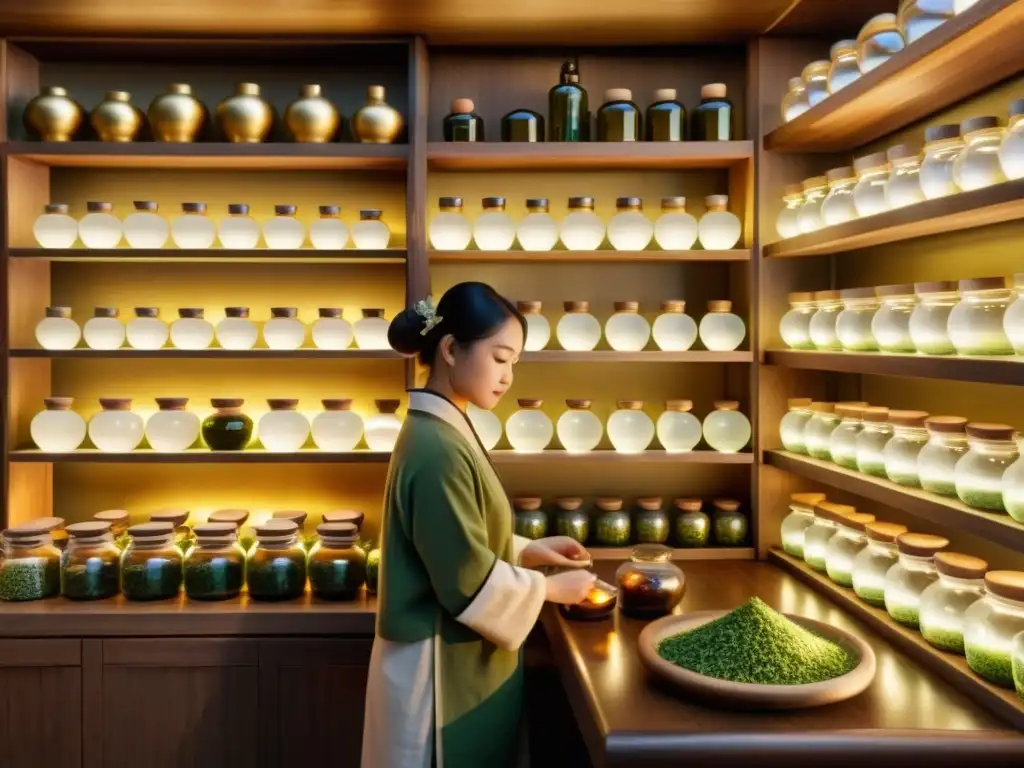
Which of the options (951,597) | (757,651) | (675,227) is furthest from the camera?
(675,227)

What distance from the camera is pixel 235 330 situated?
271 centimetres

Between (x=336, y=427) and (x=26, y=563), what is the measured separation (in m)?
0.93

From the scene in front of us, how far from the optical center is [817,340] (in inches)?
91.4

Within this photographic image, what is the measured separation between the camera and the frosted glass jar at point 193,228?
272 cm

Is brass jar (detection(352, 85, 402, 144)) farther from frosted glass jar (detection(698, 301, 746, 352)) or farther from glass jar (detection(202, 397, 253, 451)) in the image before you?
frosted glass jar (detection(698, 301, 746, 352))

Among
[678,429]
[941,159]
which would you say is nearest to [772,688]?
[941,159]

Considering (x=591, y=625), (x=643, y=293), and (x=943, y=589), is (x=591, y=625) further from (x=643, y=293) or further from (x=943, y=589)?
(x=643, y=293)

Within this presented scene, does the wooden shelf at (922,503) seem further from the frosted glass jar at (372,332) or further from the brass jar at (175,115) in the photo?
the brass jar at (175,115)

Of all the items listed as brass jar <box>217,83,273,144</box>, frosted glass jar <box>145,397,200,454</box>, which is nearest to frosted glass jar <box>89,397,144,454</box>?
frosted glass jar <box>145,397,200,454</box>

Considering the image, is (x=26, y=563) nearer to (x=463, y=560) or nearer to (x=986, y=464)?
(x=463, y=560)

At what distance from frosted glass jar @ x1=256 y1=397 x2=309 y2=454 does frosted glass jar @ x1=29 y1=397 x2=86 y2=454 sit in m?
0.56

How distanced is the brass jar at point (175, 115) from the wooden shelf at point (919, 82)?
1703 mm

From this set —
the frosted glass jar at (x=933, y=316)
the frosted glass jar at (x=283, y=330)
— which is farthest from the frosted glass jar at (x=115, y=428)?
the frosted glass jar at (x=933, y=316)

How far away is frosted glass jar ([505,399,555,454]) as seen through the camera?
2701 mm
